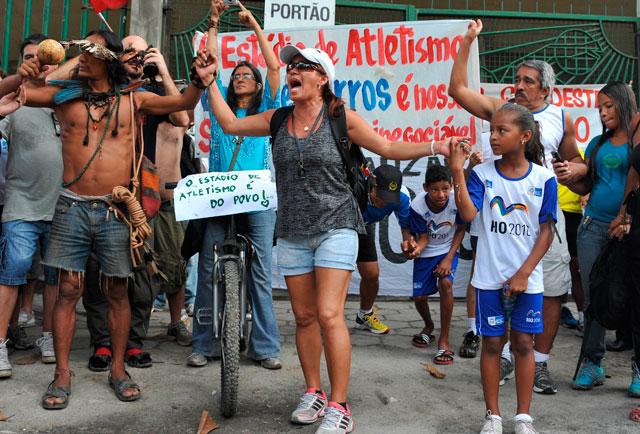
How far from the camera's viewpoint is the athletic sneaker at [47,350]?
438 cm

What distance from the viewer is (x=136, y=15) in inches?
275

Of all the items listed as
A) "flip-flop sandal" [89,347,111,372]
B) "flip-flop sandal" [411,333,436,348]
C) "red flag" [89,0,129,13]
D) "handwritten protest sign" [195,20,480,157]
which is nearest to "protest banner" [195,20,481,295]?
"handwritten protest sign" [195,20,480,157]

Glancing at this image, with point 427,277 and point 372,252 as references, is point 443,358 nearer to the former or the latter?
point 427,277

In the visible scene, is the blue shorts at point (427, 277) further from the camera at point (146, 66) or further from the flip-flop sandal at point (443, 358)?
the camera at point (146, 66)

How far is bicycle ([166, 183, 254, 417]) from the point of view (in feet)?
11.2

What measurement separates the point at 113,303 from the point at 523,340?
2374 mm

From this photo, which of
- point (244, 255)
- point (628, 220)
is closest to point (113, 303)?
point (244, 255)

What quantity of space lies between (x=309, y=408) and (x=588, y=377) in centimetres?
193

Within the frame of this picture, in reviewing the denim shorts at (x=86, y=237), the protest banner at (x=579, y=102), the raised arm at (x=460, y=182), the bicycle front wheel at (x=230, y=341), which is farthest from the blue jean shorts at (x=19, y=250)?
the protest banner at (x=579, y=102)

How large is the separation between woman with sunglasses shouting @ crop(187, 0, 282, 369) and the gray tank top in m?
1.03

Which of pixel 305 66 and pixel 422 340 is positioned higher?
pixel 305 66

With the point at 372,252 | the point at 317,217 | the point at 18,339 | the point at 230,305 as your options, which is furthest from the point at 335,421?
the point at 18,339

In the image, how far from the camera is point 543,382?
4.03 metres

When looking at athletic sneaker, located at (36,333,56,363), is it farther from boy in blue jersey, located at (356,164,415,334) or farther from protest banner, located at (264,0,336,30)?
protest banner, located at (264,0,336,30)
